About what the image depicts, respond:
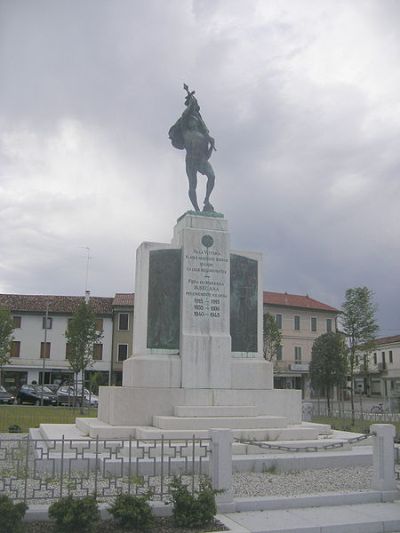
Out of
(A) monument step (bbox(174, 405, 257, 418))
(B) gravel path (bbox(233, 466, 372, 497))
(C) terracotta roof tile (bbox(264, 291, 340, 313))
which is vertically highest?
(C) terracotta roof tile (bbox(264, 291, 340, 313))

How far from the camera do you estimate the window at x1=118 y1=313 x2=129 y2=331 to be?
62.6 m

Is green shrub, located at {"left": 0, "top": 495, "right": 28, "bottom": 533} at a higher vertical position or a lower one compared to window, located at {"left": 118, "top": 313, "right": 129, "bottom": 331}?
lower

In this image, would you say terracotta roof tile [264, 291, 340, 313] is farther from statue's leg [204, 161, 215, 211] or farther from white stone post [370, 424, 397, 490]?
white stone post [370, 424, 397, 490]

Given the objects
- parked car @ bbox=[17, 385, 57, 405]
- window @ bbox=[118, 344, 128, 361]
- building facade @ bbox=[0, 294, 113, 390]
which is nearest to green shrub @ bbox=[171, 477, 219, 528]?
parked car @ bbox=[17, 385, 57, 405]

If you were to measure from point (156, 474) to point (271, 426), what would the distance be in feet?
13.5

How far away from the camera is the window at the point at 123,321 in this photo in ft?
205

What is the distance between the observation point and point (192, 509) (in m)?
7.64

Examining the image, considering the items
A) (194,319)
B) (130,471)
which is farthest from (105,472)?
(194,319)

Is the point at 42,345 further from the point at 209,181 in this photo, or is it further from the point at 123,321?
the point at 209,181

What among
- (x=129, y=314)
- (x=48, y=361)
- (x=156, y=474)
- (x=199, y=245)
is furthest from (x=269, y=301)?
(x=156, y=474)

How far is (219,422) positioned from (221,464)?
456 centimetres

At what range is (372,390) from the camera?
8194cm

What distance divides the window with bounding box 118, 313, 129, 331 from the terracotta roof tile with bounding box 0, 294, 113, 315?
4.01 ft

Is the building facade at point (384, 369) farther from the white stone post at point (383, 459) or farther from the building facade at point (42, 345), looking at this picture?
the white stone post at point (383, 459)
